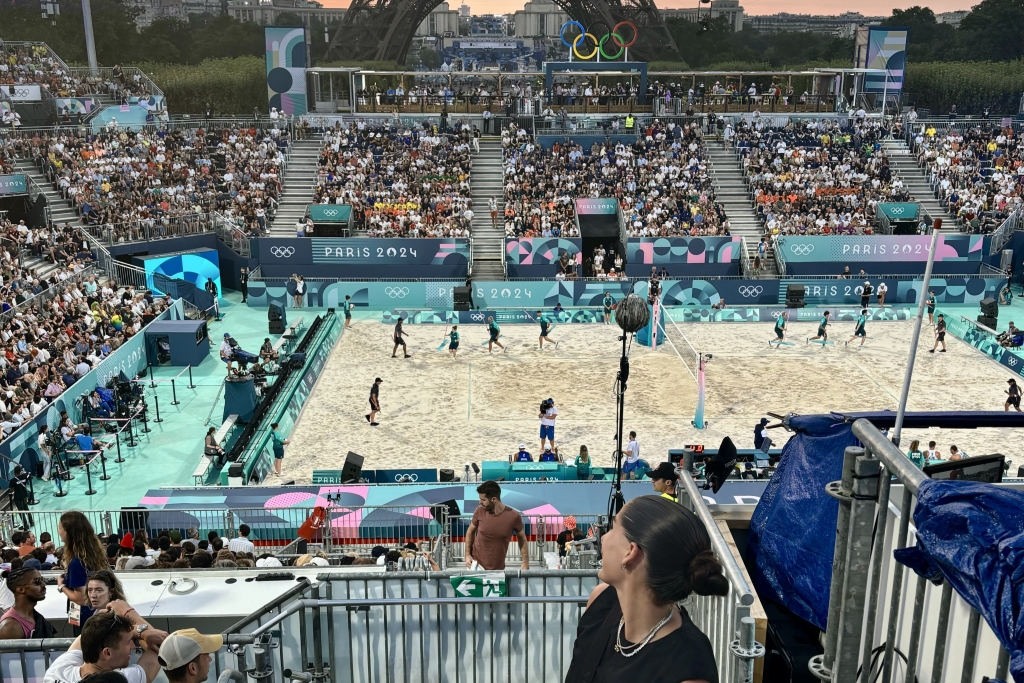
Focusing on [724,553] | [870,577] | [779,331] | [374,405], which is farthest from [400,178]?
[870,577]

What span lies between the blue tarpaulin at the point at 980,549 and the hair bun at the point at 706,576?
60 centimetres

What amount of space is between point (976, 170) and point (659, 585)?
46.0m

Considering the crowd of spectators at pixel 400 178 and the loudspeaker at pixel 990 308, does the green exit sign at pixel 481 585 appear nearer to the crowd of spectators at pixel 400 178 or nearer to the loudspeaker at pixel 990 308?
the loudspeaker at pixel 990 308

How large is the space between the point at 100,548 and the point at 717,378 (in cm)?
2072

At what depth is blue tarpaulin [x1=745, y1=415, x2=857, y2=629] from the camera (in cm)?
504

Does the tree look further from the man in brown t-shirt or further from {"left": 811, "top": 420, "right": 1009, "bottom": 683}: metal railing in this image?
{"left": 811, "top": 420, "right": 1009, "bottom": 683}: metal railing

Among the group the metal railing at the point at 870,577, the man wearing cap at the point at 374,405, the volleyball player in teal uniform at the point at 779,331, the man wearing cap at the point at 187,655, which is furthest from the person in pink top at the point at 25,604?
the volleyball player in teal uniform at the point at 779,331

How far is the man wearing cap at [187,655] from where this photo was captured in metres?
4.58

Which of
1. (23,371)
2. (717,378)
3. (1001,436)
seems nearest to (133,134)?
(23,371)

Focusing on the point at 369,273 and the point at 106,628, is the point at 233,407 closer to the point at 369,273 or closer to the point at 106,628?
the point at 369,273

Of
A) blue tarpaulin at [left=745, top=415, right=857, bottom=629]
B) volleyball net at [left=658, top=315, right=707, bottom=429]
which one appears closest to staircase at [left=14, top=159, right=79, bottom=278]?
volleyball net at [left=658, top=315, right=707, bottom=429]

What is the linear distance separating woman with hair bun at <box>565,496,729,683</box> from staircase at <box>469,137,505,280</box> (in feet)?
107

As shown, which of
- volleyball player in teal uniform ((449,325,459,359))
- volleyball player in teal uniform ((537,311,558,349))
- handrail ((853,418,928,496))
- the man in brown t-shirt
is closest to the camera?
handrail ((853,418,928,496))

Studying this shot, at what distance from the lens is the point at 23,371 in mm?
21578
